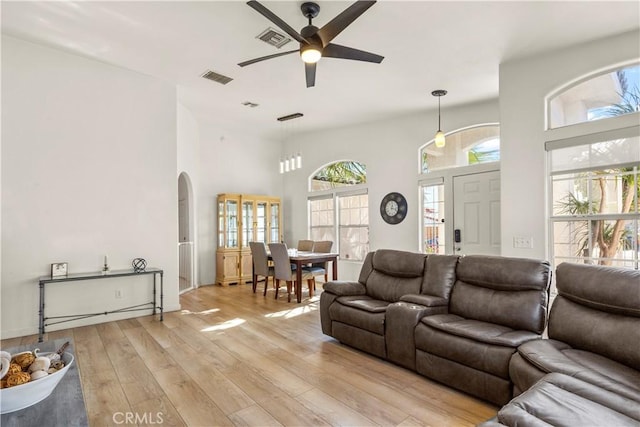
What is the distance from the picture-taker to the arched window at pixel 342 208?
6.95m

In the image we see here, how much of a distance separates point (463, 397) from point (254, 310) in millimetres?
3124

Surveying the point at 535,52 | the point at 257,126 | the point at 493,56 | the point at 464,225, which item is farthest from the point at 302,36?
the point at 257,126

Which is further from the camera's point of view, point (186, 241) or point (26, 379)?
point (186, 241)

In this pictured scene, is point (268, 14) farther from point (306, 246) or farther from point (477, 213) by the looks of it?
point (306, 246)

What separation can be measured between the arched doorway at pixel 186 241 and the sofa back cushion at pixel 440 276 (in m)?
4.73

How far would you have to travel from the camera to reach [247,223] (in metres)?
7.28

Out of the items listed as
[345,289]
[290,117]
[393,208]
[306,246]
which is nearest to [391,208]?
[393,208]

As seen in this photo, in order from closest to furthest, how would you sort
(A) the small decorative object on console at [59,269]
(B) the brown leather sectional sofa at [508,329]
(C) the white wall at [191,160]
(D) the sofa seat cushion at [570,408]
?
(D) the sofa seat cushion at [570,408]
(B) the brown leather sectional sofa at [508,329]
(A) the small decorative object on console at [59,269]
(C) the white wall at [191,160]

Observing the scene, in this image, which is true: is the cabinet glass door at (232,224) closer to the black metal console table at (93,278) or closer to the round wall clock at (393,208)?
the black metal console table at (93,278)

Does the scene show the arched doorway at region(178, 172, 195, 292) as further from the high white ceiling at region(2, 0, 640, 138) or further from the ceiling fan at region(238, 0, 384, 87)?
the ceiling fan at region(238, 0, 384, 87)

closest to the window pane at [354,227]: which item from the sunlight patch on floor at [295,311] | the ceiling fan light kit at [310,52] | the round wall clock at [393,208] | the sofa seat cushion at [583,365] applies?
the round wall clock at [393,208]

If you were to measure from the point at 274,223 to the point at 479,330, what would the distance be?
18.9ft

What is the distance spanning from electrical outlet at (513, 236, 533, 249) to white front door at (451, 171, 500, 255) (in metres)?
1.05

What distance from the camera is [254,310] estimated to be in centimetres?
489
